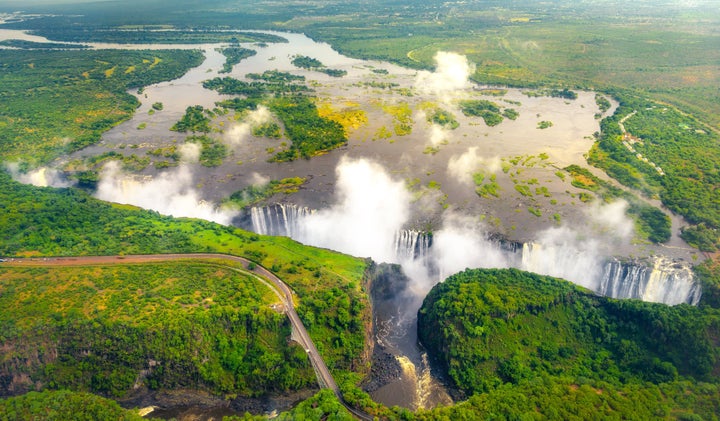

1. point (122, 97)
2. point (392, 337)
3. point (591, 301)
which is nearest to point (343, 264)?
point (392, 337)

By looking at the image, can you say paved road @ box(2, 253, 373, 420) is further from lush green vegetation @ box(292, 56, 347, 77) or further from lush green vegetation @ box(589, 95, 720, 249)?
lush green vegetation @ box(292, 56, 347, 77)

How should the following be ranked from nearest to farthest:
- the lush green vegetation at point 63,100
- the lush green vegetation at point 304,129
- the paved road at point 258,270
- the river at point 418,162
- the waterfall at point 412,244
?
1. the paved road at point 258,270
2. the river at point 418,162
3. the waterfall at point 412,244
4. the lush green vegetation at point 304,129
5. the lush green vegetation at point 63,100

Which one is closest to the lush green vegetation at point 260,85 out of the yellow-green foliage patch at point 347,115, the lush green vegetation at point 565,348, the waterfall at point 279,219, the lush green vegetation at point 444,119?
the yellow-green foliage patch at point 347,115

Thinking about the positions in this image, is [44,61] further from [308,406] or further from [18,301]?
[308,406]

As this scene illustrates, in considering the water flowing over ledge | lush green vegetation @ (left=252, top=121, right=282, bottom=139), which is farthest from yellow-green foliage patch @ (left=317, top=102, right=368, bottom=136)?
the water flowing over ledge

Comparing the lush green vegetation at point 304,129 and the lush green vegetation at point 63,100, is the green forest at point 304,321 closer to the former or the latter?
the lush green vegetation at point 304,129
